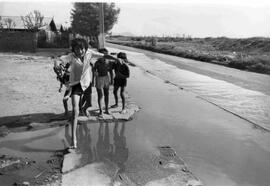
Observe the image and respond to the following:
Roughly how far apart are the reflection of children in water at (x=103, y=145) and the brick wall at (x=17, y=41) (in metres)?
25.4

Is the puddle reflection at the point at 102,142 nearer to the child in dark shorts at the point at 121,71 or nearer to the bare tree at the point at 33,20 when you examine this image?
the child in dark shorts at the point at 121,71

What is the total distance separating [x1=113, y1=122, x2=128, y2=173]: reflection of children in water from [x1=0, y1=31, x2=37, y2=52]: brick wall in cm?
2563

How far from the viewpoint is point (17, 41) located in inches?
1201

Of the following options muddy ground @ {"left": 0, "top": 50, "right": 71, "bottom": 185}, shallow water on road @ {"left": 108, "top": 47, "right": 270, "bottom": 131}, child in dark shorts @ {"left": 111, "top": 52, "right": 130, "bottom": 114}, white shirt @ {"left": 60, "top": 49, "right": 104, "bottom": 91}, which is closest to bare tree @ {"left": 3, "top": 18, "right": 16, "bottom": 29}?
muddy ground @ {"left": 0, "top": 50, "right": 71, "bottom": 185}

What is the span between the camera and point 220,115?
876 centimetres

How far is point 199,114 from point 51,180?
17.3ft

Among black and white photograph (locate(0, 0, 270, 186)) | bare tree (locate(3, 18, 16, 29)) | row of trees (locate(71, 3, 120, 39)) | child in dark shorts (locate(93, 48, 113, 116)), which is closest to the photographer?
black and white photograph (locate(0, 0, 270, 186))

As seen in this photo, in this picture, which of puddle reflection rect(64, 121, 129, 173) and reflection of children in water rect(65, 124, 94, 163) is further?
reflection of children in water rect(65, 124, 94, 163)

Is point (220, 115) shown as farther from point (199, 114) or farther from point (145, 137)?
point (145, 137)

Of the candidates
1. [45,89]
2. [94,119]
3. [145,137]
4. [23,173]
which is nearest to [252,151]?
[145,137]

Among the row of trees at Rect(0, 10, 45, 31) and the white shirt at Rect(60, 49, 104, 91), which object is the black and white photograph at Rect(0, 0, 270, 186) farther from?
the row of trees at Rect(0, 10, 45, 31)

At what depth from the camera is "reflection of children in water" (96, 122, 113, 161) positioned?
5.41 meters

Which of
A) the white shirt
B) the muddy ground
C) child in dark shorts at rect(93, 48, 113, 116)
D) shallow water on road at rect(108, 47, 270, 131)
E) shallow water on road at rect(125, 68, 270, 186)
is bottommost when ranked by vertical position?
shallow water on road at rect(108, 47, 270, 131)

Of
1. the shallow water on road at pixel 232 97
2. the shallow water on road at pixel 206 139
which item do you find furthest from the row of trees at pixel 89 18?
the shallow water on road at pixel 206 139
